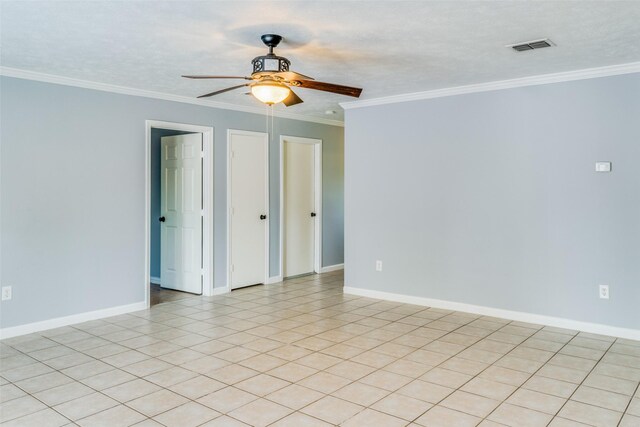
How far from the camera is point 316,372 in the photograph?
11.1ft

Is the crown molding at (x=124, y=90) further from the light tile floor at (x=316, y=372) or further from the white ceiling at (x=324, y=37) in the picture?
the light tile floor at (x=316, y=372)

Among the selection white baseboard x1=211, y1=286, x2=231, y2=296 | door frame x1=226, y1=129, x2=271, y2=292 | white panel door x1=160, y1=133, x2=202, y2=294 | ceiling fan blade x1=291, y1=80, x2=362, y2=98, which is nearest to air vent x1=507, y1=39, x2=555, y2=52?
ceiling fan blade x1=291, y1=80, x2=362, y2=98

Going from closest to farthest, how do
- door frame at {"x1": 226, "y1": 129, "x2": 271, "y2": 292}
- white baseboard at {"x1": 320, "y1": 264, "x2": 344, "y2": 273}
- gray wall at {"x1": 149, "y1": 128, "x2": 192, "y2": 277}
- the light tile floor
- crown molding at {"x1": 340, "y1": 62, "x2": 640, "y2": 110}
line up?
the light tile floor → crown molding at {"x1": 340, "y1": 62, "x2": 640, "y2": 110} → door frame at {"x1": 226, "y1": 129, "x2": 271, "y2": 292} → gray wall at {"x1": 149, "y1": 128, "x2": 192, "y2": 277} → white baseboard at {"x1": 320, "y1": 264, "x2": 344, "y2": 273}

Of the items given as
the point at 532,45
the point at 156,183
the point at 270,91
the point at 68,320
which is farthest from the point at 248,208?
the point at 532,45

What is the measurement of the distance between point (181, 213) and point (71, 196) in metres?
1.65

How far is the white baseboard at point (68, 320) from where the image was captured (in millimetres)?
4199

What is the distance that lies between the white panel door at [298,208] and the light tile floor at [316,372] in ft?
6.62

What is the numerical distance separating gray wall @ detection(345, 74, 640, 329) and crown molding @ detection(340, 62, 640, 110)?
5cm

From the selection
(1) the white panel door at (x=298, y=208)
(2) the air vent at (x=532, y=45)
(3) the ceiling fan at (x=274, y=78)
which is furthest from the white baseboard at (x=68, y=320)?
(2) the air vent at (x=532, y=45)

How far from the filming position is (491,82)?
15.4 ft

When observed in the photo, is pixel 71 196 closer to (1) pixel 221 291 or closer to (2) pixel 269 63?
(1) pixel 221 291

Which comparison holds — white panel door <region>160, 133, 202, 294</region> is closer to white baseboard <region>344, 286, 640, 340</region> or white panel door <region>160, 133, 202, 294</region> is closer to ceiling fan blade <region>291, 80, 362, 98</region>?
white baseboard <region>344, 286, 640, 340</region>

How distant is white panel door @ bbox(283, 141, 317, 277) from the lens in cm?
687

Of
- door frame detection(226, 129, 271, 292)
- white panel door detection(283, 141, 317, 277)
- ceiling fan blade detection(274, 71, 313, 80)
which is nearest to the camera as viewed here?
ceiling fan blade detection(274, 71, 313, 80)
